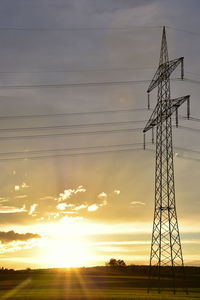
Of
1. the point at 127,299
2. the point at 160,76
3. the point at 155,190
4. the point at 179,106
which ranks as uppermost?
the point at 160,76

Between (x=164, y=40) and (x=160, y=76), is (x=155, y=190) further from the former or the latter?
(x=164, y=40)

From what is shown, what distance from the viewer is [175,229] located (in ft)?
190

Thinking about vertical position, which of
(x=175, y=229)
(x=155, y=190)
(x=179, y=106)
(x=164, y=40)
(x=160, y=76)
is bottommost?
(x=175, y=229)

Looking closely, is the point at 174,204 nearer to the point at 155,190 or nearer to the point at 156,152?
the point at 155,190

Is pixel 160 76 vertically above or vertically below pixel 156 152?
above

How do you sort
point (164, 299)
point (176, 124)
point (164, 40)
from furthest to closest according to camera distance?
point (164, 40)
point (176, 124)
point (164, 299)

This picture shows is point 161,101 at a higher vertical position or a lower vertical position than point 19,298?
higher

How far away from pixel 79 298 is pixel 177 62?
30.1 meters

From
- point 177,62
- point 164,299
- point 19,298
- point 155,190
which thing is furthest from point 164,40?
point 19,298

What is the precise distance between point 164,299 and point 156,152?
18.0 m

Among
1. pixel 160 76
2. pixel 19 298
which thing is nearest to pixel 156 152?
pixel 160 76

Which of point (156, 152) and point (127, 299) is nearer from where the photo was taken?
point (127, 299)

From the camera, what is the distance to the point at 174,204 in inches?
2366

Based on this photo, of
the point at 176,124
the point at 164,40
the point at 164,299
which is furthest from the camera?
the point at 164,40
